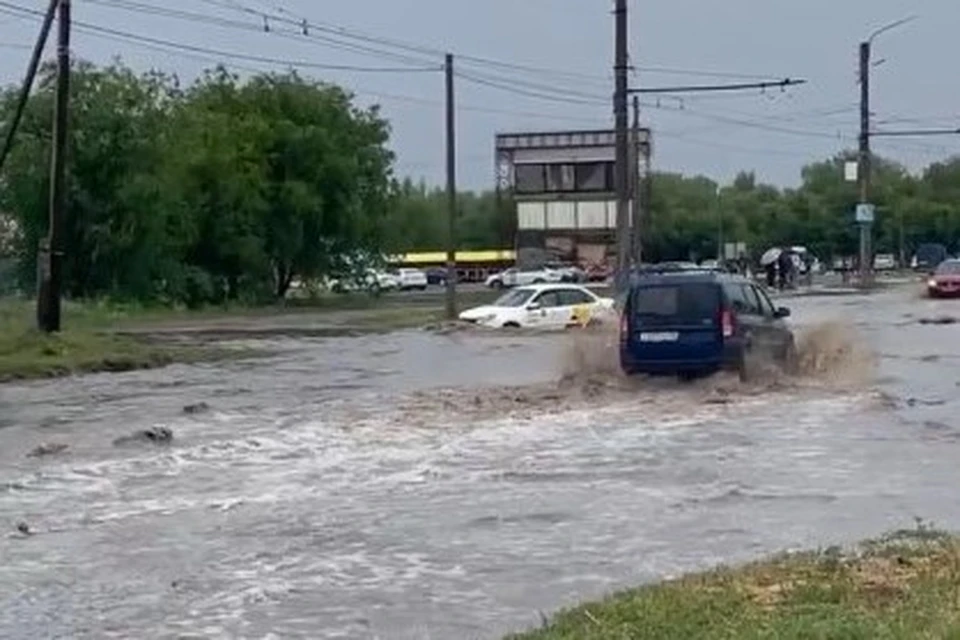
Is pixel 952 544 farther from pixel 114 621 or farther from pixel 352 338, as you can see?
pixel 352 338

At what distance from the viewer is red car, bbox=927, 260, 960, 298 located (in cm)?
6862

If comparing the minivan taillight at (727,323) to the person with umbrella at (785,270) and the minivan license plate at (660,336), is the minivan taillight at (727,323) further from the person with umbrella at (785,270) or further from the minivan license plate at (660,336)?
the person with umbrella at (785,270)

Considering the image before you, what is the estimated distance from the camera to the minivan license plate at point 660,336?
2819 cm

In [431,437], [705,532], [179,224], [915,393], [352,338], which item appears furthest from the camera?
[179,224]

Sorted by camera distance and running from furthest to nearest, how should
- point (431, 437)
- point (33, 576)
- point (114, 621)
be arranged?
1. point (431, 437)
2. point (33, 576)
3. point (114, 621)

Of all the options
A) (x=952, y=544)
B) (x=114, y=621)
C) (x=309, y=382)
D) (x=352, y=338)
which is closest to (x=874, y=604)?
(x=952, y=544)

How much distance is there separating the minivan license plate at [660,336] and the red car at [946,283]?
4230 centimetres

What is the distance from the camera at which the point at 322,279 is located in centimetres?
8475

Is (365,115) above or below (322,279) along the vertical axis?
above

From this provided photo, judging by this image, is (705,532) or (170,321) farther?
(170,321)

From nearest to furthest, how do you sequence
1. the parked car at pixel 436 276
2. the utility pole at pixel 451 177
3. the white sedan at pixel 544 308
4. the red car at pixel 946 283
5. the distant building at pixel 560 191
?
1. the white sedan at pixel 544 308
2. the utility pole at pixel 451 177
3. the red car at pixel 946 283
4. the distant building at pixel 560 191
5. the parked car at pixel 436 276

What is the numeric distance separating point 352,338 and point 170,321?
15.1 m

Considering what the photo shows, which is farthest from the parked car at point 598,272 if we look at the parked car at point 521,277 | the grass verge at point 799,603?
the grass verge at point 799,603

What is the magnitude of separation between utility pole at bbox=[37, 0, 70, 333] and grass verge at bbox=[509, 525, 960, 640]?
30849mm
